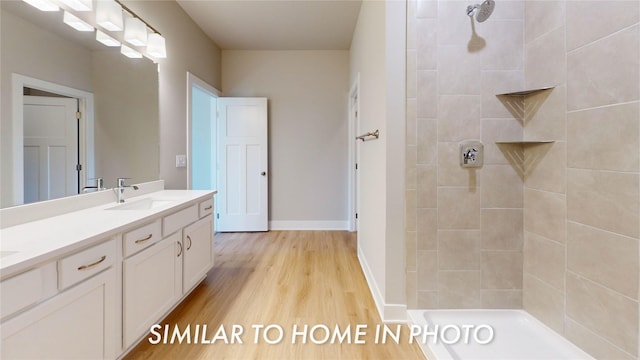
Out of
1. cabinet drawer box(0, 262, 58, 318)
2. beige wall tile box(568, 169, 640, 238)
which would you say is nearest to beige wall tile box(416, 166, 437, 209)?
beige wall tile box(568, 169, 640, 238)

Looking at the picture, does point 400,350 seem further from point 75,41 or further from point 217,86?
point 217,86

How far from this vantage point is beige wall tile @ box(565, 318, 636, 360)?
1354mm

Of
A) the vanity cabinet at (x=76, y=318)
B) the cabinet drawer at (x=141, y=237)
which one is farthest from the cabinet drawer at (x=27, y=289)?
the cabinet drawer at (x=141, y=237)

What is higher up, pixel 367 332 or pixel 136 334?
pixel 136 334

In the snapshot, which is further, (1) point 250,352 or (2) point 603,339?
(1) point 250,352

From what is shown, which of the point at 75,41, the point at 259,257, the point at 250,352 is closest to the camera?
the point at 250,352

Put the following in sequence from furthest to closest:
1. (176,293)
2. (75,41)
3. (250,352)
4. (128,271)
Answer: (176,293)
(75,41)
(250,352)
(128,271)

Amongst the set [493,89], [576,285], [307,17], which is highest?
[307,17]

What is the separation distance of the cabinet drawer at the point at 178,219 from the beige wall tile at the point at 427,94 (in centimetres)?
170

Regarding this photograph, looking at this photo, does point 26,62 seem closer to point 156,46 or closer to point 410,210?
point 156,46

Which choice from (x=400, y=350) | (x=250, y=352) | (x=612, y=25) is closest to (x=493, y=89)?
(x=612, y=25)

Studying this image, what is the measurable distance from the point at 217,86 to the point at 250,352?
3.58m

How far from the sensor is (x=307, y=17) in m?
3.36

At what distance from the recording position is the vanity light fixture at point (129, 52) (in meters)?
2.20
